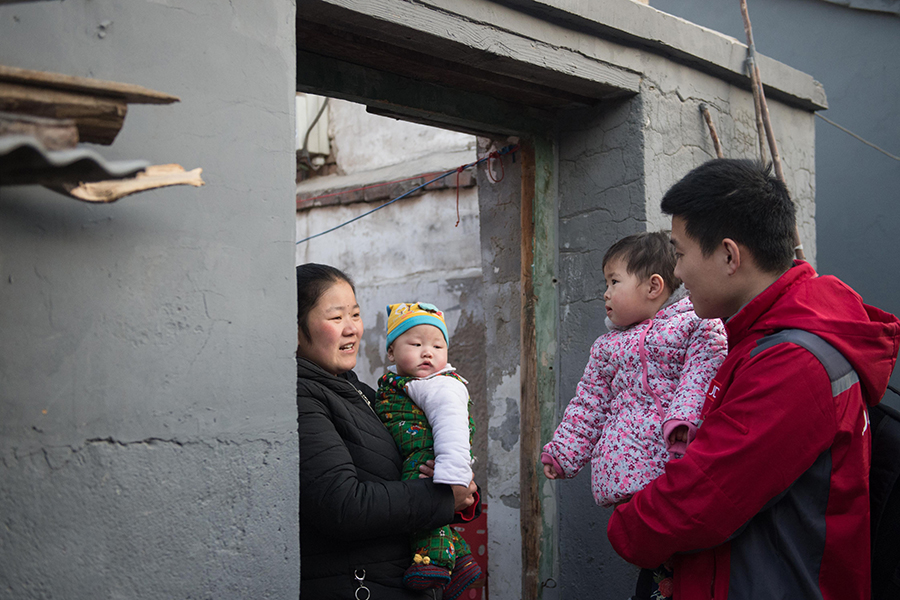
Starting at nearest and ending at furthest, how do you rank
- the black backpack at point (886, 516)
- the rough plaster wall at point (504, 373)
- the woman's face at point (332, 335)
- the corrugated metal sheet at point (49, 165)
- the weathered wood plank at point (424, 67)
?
the corrugated metal sheet at point (49, 165)
the black backpack at point (886, 516)
the woman's face at point (332, 335)
the weathered wood plank at point (424, 67)
the rough plaster wall at point (504, 373)

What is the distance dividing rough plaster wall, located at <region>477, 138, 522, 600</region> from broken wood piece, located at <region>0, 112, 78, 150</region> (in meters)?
2.68

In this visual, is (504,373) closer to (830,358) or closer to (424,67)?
(424,67)

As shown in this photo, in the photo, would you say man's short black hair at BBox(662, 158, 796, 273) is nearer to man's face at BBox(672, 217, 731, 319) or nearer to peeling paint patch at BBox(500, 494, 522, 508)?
man's face at BBox(672, 217, 731, 319)

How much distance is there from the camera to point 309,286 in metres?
2.23

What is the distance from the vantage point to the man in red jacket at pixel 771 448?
5.21ft

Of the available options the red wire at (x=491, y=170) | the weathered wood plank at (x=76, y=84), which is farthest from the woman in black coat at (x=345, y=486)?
the red wire at (x=491, y=170)

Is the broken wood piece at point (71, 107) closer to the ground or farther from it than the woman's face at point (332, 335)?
farther from it

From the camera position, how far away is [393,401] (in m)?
2.35

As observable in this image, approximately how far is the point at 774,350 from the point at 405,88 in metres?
2.03

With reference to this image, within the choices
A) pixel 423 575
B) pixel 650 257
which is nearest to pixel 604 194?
pixel 650 257

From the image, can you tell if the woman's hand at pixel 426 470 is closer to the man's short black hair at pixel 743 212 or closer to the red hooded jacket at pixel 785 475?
the red hooded jacket at pixel 785 475

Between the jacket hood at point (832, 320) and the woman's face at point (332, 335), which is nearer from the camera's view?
the jacket hood at point (832, 320)

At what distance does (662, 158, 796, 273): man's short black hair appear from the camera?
1.81 meters

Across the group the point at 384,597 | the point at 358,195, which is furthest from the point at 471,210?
the point at 384,597
